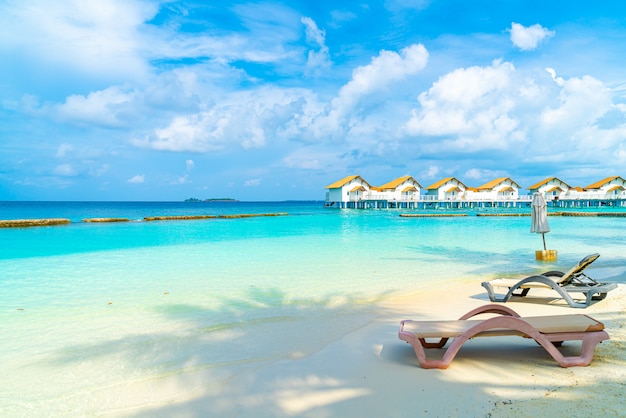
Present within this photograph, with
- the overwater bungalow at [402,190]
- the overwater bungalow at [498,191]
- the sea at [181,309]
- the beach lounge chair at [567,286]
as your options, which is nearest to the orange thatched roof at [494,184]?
the overwater bungalow at [498,191]

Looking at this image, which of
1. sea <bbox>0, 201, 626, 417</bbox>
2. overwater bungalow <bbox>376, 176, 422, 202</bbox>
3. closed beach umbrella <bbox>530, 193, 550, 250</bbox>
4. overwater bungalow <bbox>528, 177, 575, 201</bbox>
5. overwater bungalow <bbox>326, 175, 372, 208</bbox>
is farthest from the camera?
overwater bungalow <bbox>528, 177, 575, 201</bbox>

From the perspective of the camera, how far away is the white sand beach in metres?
2.94

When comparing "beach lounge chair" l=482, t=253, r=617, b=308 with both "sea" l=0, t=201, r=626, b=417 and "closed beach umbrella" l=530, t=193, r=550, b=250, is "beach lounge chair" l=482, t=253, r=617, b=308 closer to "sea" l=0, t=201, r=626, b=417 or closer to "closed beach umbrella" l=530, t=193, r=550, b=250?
"sea" l=0, t=201, r=626, b=417

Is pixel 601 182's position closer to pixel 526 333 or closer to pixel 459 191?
pixel 459 191

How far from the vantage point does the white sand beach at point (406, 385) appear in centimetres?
294

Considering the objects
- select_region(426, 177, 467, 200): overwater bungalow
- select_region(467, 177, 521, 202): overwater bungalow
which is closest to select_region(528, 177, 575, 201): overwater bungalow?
select_region(467, 177, 521, 202): overwater bungalow

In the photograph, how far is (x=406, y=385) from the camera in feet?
10.9

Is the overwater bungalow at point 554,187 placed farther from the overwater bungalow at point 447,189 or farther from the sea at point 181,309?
the sea at point 181,309

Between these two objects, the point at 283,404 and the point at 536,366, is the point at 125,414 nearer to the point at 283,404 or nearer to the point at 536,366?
the point at 283,404

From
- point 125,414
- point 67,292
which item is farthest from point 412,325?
point 67,292

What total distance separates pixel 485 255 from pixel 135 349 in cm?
1111

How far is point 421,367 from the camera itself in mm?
3668

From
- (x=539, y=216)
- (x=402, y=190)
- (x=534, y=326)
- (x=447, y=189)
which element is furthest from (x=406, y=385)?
(x=447, y=189)

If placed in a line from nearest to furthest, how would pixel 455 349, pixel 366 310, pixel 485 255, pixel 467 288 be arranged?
pixel 455 349 → pixel 366 310 → pixel 467 288 → pixel 485 255
